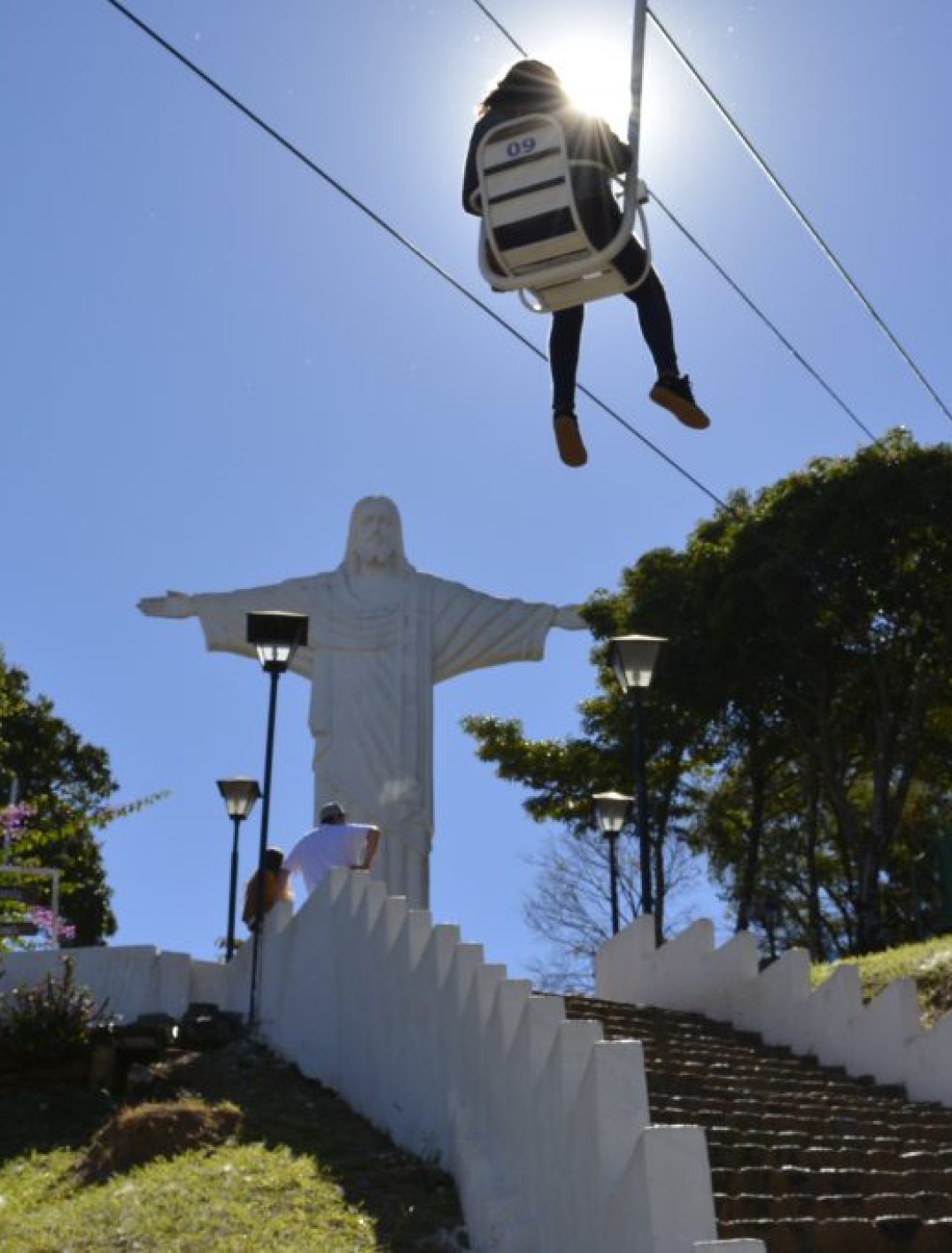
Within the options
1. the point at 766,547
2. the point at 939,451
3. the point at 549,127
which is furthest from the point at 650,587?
the point at 549,127

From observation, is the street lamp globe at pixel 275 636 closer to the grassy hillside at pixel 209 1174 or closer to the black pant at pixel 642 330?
the grassy hillside at pixel 209 1174

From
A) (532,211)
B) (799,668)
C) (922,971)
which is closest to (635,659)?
(922,971)

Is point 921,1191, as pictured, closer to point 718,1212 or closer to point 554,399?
point 718,1212

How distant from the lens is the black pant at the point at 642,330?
701cm

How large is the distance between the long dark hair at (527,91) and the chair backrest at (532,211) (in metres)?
0.12

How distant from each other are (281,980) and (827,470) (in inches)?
526

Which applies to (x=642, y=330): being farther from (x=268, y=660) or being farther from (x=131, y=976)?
(x=131, y=976)

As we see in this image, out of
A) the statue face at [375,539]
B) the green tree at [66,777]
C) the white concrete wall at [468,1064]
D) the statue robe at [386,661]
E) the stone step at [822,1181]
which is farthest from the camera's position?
the green tree at [66,777]

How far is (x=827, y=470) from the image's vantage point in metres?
23.6

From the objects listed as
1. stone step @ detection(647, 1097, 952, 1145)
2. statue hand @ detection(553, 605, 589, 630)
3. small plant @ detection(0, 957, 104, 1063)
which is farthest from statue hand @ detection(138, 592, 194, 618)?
stone step @ detection(647, 1097, 952, 1145)

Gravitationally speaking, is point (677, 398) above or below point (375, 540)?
below

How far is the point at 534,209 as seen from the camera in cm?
653

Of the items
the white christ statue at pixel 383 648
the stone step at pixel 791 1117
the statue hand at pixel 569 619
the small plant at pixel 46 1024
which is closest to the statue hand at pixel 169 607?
the white christ statue at pixel 383 648

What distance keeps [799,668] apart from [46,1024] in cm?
1412
